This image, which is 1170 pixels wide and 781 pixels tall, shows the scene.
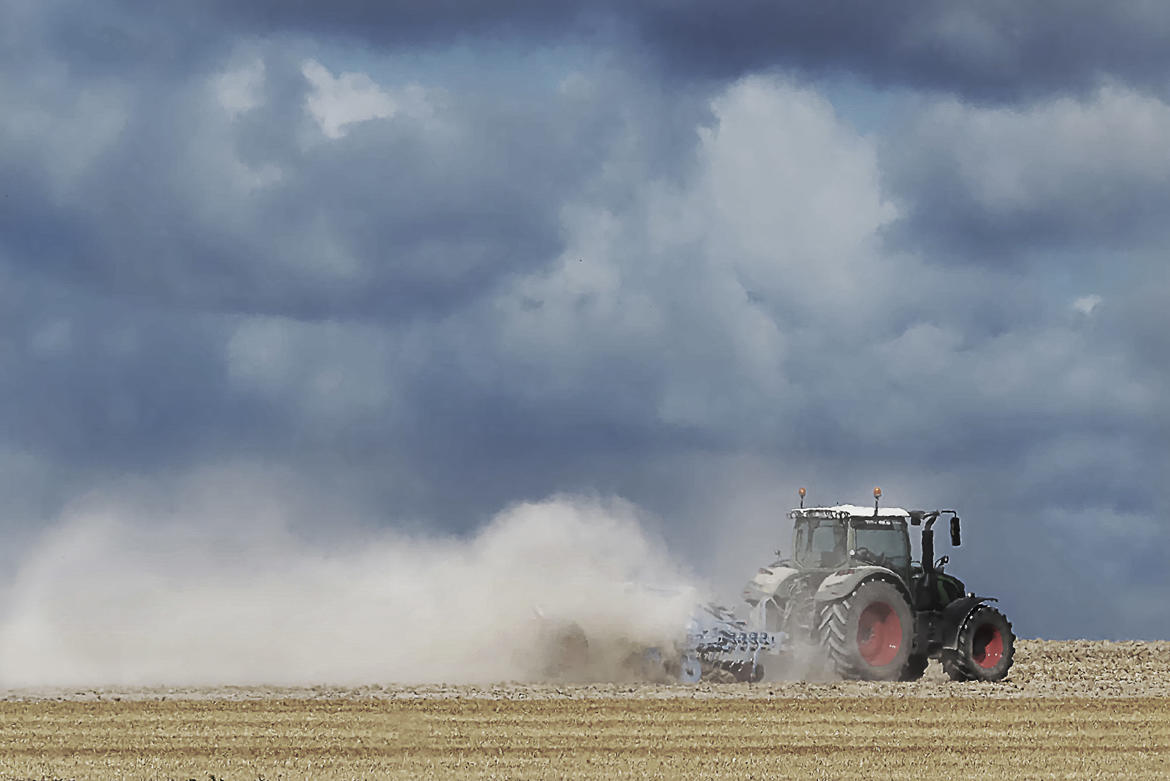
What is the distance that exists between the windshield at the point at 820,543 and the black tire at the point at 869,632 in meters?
1.22

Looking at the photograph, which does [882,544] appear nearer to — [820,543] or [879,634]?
[820,543]

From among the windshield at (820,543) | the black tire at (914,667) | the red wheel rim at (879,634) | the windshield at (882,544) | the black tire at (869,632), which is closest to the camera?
the black tire at (869,632)

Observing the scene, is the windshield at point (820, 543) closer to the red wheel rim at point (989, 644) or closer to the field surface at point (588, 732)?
the field surface at point (588, 732)

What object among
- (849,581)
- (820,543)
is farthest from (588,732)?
(820,543)

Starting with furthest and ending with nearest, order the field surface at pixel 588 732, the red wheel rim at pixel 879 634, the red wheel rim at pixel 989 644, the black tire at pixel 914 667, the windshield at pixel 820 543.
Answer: the red wheel rim at pixel 989 644 → the windshield at pixel 820 543 → the black tire at pixel 914 667 → the red wheel rim at pixel 879 634 → the field surface at pixel 588 732

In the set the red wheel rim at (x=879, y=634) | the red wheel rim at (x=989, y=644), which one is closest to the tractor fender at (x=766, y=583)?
the red wheel rim at (x=879, y=634)

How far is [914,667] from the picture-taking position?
1129 inches

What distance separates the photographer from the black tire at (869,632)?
87.6 feet

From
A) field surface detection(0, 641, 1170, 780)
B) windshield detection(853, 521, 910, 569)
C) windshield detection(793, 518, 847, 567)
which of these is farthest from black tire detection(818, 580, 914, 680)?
windshield detection(793, 518, 847, 567)

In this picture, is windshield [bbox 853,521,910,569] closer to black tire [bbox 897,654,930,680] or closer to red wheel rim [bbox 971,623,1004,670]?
black tire [bbox 897,654,930,680]

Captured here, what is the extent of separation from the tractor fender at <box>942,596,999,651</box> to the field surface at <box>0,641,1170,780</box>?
85 cm

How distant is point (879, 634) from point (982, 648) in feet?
7.01

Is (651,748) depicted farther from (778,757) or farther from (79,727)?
(79,727)

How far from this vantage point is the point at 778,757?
18.9m
